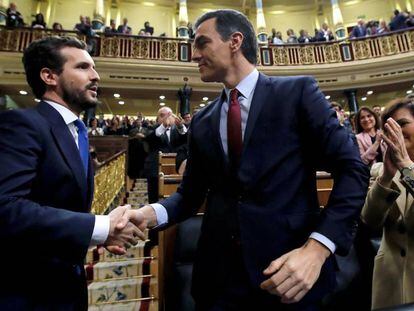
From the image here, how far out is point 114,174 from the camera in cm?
504

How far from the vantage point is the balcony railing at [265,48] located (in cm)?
810

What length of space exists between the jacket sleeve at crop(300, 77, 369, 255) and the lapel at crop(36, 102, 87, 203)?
30.6 inches

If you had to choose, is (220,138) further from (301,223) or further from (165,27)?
(165,27)

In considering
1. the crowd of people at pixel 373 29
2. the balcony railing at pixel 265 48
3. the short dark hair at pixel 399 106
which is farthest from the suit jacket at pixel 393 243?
the crowd of people at pixel 373 29

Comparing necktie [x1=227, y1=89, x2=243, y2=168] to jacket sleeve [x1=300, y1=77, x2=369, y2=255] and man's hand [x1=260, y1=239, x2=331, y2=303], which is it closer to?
jacket sleeve [x1=300, y1=77, x2=369, y2=255]

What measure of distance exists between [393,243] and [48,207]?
1.32 m

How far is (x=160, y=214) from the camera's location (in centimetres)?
109

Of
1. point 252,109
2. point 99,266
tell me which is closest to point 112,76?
point 99,266

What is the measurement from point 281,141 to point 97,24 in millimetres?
10350

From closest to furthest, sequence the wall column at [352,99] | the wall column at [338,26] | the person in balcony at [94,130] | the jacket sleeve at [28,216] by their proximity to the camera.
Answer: the jacket sleeve at [28,216] → the person in balcony at [94,130] → the wall column at [352,99] → the wall column at [338,26]

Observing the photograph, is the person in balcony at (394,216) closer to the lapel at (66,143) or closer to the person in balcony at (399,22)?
the lapel at (66,143)

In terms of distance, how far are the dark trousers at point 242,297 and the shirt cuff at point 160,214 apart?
0.32 m

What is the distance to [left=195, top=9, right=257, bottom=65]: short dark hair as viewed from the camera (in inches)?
40.5

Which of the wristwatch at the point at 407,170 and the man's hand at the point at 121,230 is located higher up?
the wristwatch at the point at 407,170
